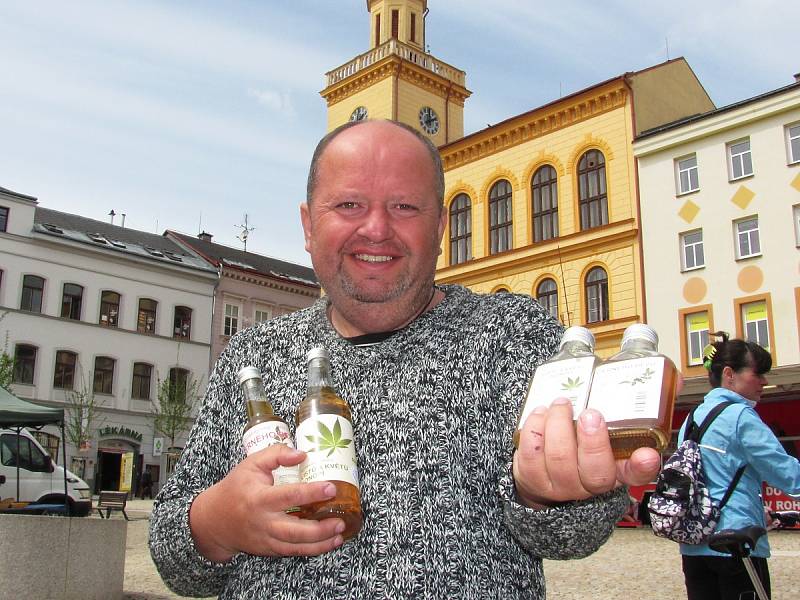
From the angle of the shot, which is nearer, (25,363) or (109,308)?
(25,363)

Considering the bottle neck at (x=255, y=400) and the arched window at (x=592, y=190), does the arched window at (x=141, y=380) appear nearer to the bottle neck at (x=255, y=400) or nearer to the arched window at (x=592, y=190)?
the arched window at (x=592, y=190)

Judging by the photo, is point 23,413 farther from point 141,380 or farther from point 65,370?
point 141,380

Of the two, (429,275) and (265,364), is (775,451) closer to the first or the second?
(429,275)

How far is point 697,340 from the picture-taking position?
22844 mm

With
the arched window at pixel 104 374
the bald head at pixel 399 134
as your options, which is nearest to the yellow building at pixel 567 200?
the arched window at pixel 104 374

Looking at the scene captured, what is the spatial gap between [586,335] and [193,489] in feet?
3.50

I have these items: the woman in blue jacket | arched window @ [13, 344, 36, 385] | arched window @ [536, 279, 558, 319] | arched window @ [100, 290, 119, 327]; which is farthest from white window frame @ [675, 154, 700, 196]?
arched window @ [13, 344, 36, 385]

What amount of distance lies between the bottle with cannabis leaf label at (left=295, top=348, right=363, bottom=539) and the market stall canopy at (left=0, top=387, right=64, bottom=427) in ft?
33.9

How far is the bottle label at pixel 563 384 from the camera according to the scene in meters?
1.36

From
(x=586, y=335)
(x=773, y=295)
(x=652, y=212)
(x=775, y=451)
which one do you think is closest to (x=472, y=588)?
(x=586, y=335)

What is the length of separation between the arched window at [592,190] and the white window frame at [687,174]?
7.85 ft

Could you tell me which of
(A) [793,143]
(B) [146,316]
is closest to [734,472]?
(A) [793,143]

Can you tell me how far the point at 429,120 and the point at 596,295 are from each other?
1306cm

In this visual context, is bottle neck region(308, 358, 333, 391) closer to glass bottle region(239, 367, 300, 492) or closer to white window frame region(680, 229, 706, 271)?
glass bottle region(239, 367, 300, 492)
